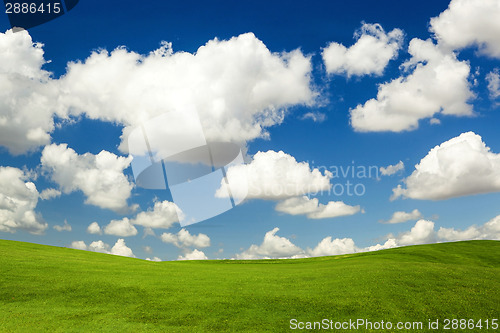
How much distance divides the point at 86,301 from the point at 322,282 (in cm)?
2216

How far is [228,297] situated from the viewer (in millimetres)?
31797

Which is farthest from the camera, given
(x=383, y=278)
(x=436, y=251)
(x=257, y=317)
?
(x=436, y=251)

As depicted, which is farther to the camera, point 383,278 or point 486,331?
point 383,278

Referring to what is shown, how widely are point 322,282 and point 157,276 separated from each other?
18519 millimetres

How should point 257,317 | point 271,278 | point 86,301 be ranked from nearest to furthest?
1. point 257,317
2. point 86,301
3. point 271,278

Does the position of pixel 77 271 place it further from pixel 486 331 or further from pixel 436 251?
pixel 436 251

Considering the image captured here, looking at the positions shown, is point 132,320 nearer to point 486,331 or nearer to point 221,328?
point 221,328

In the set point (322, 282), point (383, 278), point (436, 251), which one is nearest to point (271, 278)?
point (322, 282)

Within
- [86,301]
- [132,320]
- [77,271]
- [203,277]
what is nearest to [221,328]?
[132,320]

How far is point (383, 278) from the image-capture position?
118 feet

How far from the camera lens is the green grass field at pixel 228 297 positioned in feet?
88.4

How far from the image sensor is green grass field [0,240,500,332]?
88.4 ft

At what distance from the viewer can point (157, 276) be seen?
41531 millimetres

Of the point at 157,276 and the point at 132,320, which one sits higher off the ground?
the point at 157,276
